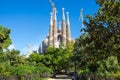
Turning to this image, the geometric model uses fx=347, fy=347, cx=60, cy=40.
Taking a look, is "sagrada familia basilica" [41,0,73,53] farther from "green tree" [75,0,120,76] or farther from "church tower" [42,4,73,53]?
"green tree" [75,0,120,76]

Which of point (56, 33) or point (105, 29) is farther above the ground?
point (56, 33)

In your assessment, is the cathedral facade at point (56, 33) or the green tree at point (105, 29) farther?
the cathedral facade at point (56, 33)

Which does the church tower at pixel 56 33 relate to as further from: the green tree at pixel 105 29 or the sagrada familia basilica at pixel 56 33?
the green tree at pixel 105 29

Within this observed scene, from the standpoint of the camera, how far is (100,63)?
4178cm

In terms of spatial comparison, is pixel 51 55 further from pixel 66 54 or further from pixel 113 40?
pixel 113 40

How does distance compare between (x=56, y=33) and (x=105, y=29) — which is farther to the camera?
(x=56, y=33)

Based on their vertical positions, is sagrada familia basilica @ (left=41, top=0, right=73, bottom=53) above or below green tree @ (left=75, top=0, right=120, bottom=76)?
above

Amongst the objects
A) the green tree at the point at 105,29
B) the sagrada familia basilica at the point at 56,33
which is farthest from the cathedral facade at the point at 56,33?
the green tree at the point at 105,29

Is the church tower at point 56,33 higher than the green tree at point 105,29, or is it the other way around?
the church tower at point 56,33

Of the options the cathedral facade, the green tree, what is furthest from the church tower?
the green tree

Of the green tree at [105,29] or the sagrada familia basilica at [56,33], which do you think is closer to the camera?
the green tree at [105,29]

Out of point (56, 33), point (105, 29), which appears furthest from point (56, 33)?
point (105, 29)

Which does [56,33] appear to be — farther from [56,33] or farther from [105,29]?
[105,29]

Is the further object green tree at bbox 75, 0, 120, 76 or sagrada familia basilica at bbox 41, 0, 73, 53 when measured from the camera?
sagrada familia basilica at bbox 41, 0, 73, 53
